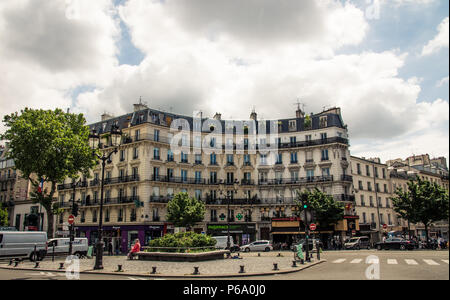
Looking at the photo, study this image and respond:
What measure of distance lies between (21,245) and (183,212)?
17595mm

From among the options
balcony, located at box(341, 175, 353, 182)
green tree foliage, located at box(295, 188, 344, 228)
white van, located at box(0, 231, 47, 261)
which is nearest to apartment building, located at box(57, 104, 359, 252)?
balcony, located at box(341, 175, 353, 182)

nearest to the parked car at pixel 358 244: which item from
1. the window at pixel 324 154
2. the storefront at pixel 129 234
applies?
the window at pixel 324 154

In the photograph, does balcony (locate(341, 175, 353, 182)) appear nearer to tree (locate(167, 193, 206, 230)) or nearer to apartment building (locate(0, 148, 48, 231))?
tree (locate(167, 193, 206, 230))

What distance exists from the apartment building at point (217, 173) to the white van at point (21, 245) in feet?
56.2

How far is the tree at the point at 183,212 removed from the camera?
3853cm

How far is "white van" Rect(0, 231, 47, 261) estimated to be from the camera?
22.7 meters

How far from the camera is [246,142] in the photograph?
4984 centimetres

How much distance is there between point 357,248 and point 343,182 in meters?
9.49

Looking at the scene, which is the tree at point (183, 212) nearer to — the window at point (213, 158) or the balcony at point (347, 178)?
the window at point (213, 158)

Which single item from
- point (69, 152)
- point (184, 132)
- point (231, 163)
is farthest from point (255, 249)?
point (69, 152)

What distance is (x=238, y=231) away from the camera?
4694 centimetres

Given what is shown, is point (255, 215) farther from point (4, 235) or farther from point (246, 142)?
point (4, 235)

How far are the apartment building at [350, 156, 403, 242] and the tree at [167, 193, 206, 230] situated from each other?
2330 centimetres
